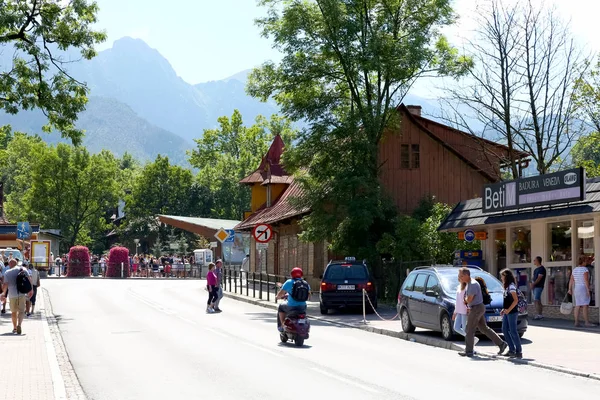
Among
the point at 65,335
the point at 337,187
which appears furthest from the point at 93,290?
the point at 65,335

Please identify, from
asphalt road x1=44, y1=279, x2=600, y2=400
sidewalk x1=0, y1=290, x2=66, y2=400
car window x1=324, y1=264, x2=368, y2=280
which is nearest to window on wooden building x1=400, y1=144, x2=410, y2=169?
car window x1=324, y1=264, x2=368, y2=280

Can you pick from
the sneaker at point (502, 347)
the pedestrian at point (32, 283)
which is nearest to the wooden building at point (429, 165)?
the pedestrian at point (32, 283)

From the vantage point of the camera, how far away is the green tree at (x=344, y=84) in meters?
35.0

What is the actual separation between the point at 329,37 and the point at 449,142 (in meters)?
10.2

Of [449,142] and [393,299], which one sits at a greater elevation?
[449,142]

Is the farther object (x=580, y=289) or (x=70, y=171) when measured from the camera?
(x=70, y=171)

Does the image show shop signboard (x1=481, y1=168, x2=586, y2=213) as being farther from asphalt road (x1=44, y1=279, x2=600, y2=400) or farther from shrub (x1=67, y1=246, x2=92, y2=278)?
shrub (x1=67, y1=246, x2=92, y2=278)

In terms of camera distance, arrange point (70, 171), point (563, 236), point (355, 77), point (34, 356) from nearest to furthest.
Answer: point (34, 356) < point (563, 236) < point (355, 77) < point (70, 171)

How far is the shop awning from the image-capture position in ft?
74.8

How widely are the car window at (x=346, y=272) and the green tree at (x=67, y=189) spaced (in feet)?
215

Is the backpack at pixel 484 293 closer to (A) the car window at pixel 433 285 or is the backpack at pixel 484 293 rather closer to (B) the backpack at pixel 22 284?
(A) the car window at pixel 433 285

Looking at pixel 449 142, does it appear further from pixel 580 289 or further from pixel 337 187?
pixel 580 289

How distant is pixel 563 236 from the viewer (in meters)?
25.6

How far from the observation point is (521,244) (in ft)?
91.5
